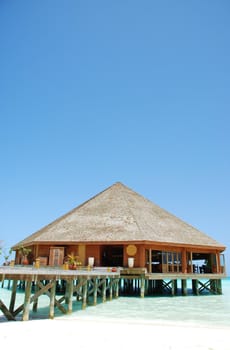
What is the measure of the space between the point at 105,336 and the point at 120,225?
14.7 metres

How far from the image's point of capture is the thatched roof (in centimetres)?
2270

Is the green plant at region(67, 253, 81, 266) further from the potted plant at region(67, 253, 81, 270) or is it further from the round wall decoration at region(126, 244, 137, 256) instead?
the round wall decoration at region(126, 244, 137, 256)

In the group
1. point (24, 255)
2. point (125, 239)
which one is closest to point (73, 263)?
point (125, 239)

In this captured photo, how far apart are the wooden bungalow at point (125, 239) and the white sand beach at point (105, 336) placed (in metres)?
10.6

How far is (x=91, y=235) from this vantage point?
23109 mm

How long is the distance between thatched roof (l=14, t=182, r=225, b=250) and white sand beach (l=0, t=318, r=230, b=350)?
10921 mm

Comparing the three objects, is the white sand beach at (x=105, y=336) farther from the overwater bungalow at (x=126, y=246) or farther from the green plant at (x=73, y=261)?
the overwater bungalow at (x=126, y=246)

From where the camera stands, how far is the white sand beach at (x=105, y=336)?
8.30m

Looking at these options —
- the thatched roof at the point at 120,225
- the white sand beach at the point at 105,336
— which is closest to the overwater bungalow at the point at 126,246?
the thatched roof at the point at 120,225

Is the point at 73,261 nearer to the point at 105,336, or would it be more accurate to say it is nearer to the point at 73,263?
the point at 73,263

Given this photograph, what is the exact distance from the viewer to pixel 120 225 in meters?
23.9

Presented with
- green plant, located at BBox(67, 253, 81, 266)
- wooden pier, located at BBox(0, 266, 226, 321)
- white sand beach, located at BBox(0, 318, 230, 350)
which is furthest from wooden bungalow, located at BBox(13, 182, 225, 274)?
white sand beach, located at BBox(0, 318, 230, 350)

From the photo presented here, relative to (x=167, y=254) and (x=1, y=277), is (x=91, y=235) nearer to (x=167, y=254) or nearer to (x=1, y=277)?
(x=167, y=254)

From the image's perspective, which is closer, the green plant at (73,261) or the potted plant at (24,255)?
the green plant at (73,261)
